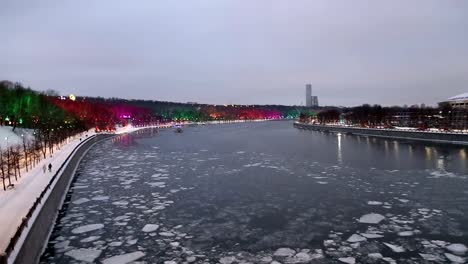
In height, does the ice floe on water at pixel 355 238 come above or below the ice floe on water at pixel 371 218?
above

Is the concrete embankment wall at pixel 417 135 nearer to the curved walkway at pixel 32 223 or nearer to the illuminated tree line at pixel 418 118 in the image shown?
the illuminated tree line at pixel 418 118

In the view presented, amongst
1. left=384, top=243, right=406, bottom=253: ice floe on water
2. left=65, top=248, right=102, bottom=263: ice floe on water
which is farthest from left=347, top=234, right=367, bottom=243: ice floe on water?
left=65, top=248, right=102, bottom=263: ice floe on water

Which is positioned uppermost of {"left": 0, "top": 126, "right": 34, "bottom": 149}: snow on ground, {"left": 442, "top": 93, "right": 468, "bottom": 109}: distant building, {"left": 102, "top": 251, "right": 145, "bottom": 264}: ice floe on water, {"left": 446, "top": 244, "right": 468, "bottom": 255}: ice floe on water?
{"left": 442, "top": 93, "right": 468, "bottom": 109}: distant building

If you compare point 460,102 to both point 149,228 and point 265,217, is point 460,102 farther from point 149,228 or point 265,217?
point 149,228

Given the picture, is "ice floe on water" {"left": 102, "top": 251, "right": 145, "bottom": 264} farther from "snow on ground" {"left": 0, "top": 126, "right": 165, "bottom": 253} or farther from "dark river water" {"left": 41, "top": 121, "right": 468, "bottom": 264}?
"snow on ground" {"left": 0, "top": 126, "right": 165, "bottom": 253}

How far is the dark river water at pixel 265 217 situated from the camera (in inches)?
416

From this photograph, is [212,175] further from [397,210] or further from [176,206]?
[397,210]

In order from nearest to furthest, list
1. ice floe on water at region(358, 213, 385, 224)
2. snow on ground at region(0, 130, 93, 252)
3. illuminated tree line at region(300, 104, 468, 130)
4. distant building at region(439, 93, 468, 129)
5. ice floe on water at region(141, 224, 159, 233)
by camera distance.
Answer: snow on ground at region(0, 130, 93, 252), ice floe on water at region(141, 224, 159, 233), ice floe on water at region(358, 213, 385, 224), distant building at region(439, 93, 468, 129), illuminated tree line at region(300, 104, 468, 130)

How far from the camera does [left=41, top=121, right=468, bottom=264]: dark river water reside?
10.6m

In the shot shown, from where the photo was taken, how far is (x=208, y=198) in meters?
17.7

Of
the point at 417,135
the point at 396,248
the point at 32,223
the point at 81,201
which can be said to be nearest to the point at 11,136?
the point at 81,201

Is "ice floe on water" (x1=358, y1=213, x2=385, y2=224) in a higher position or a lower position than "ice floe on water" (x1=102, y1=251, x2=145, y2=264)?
lower

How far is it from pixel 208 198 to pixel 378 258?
9081 millimetres

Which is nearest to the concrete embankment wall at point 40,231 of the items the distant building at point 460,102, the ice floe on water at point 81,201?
the ice floe on water at point 81,201
